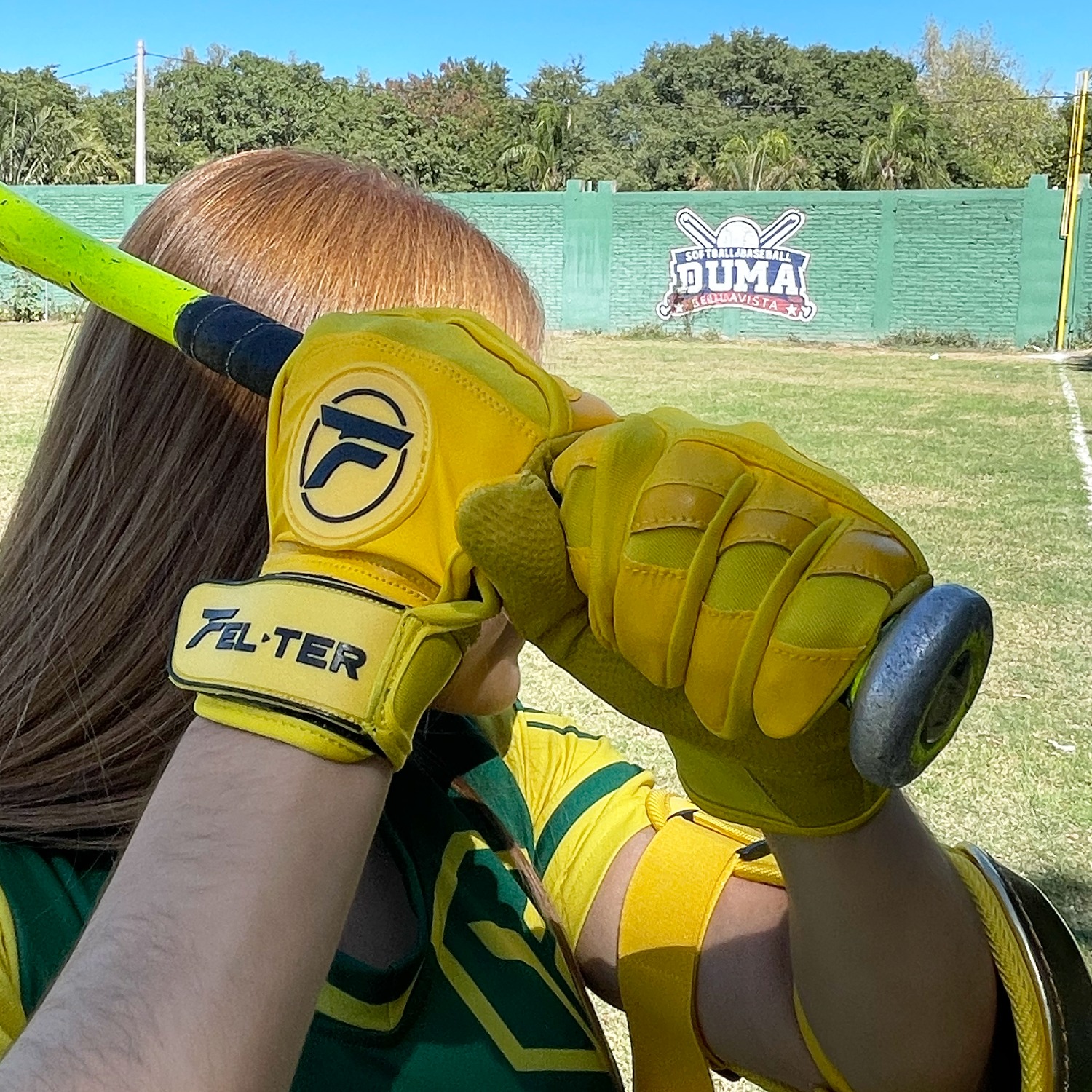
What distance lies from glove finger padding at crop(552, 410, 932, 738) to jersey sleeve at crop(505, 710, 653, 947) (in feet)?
2.03

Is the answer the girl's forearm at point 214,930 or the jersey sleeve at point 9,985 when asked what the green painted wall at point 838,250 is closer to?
the jersey sleeve at point 9,985

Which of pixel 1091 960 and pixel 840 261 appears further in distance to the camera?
pixel 840 261

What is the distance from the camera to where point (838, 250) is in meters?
19.5

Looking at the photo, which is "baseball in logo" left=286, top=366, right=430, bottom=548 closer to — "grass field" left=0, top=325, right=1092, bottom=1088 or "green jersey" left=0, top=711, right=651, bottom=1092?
"green jersey" left=0, top=711, right=651, bottom=1092

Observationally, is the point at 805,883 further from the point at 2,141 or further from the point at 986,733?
the point at 2,141

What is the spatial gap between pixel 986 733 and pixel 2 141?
31696mm

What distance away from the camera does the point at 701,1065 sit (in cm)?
135

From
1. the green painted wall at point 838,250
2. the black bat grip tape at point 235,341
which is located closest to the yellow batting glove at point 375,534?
the black bat grip tape at point 235,341

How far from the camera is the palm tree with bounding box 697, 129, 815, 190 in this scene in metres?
26.2

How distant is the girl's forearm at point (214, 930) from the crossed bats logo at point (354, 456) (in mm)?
172

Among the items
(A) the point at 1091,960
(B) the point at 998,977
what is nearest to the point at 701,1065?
(B) the point at 998,977

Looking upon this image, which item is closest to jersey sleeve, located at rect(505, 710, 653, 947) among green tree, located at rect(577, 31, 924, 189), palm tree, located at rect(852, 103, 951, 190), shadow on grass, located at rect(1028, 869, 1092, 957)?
shadow on grass, located at rect(1028, 869, 1092, 957)

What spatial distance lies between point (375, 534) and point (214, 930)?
28 centimetres

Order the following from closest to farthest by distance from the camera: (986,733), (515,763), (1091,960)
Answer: (515,763) < (1091,960) < (986,733)
